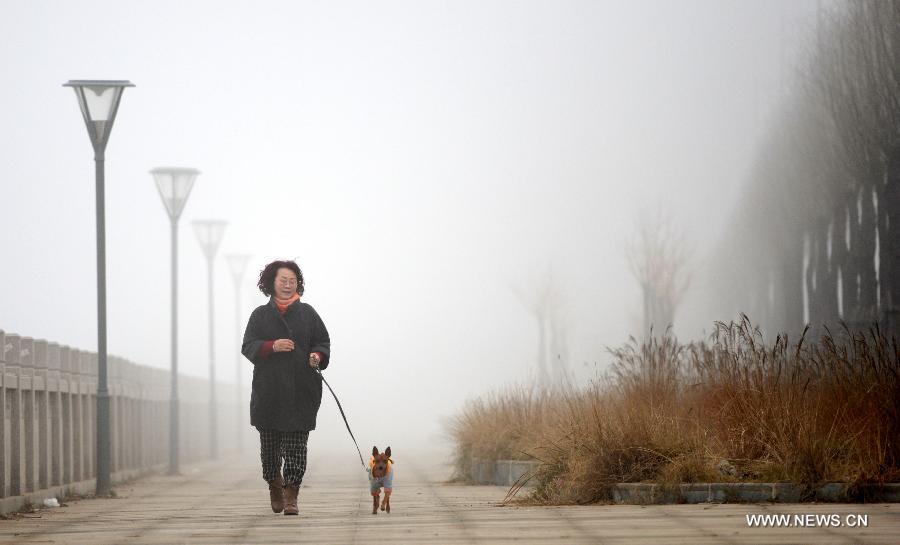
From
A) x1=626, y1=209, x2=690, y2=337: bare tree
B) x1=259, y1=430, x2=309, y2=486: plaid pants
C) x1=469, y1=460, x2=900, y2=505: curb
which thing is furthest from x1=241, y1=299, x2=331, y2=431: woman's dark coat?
x1=626, y1=209, x2=690, y2=337: bare tree

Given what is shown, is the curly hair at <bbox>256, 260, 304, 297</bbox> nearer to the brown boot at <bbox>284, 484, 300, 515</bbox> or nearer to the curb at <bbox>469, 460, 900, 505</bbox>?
the brown boot at <bbox>284, 484, 300, 515</bbox>

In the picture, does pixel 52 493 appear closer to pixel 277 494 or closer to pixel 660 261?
pixel 277 494

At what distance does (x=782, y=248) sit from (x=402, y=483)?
27534 millimetres

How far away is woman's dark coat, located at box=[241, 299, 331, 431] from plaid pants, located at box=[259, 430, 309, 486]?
4.1 inches

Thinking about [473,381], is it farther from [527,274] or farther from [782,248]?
[782,248]

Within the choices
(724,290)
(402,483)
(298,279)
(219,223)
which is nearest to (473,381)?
(724,290)

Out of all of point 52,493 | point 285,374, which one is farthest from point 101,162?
point 285,374

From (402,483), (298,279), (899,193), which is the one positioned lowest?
(402,483)

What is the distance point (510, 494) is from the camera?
10945 millimetres

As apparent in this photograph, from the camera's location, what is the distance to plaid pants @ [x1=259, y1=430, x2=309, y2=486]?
10547mm

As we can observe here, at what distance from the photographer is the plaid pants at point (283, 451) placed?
34.6ft

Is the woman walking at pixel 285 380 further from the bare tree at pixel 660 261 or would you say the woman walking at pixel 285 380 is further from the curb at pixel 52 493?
the bare tree at pixel 660 261

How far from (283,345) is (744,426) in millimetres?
3439

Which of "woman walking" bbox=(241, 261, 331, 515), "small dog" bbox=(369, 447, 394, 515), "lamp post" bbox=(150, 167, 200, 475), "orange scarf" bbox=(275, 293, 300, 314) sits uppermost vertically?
"lamp post" bbox=(150, 167, 200, 475)
